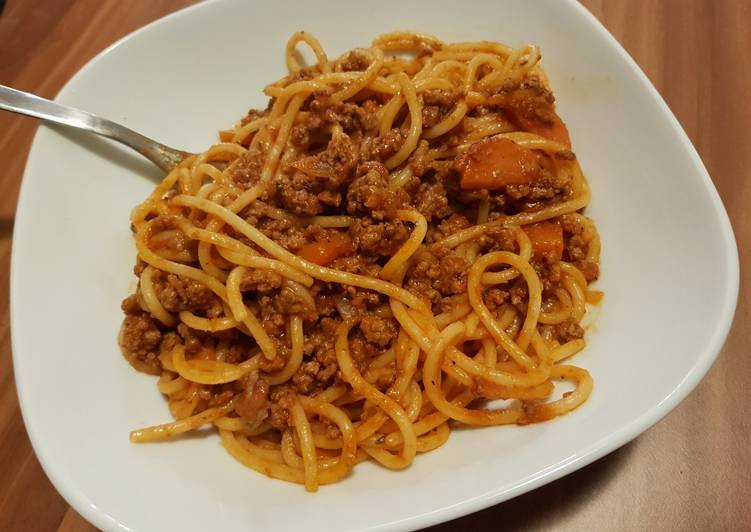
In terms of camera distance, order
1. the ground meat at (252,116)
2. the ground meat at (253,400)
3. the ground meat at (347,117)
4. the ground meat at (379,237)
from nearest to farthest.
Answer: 1. the ground meat at (253,400)
2. the ground meat at (379,237)
3. the ground meat at (347,117)
4. the ground meat at (252,116)

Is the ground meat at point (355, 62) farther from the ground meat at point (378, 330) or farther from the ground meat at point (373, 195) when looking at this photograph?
the ground meat at point (378, 330)

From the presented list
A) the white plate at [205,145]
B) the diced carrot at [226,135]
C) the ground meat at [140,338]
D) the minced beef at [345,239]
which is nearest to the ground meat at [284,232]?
the minced beef at [345,239]

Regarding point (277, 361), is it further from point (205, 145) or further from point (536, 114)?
point (536, 114)

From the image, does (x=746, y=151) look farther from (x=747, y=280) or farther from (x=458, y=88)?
(x=458, y=88)

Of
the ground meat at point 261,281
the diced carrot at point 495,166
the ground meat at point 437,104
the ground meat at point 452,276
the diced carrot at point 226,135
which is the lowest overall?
the ground meat at point 452,276

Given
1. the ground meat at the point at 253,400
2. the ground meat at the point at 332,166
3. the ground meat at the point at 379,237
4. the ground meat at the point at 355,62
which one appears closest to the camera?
the ground meat at the point at 253,400

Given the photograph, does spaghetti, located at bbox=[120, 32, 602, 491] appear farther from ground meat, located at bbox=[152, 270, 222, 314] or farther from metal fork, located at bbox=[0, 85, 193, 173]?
metal fork, located at bbox=[0, 85, 193, 173]

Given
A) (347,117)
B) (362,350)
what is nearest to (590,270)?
(362,350)
